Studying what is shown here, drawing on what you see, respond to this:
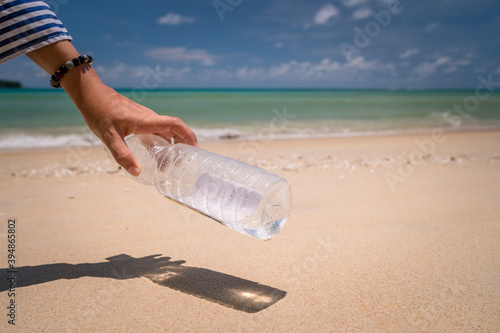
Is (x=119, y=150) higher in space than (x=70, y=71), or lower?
lower

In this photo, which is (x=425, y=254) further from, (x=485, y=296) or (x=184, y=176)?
(x=184, y=176)

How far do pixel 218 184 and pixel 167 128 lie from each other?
483mm

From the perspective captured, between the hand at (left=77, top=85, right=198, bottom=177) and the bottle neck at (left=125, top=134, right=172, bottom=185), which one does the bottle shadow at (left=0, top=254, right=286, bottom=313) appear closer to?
the bottle neck at (left=125, top=134, right=172, bottom=185)

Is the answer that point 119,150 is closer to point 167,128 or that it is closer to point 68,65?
point 167,128

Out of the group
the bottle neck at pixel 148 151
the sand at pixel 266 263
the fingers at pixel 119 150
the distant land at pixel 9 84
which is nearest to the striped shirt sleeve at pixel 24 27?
the fingers at pixel 119 150

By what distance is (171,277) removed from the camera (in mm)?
1727

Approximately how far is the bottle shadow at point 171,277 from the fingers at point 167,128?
67 centimetres

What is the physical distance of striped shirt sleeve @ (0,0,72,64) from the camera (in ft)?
3.95

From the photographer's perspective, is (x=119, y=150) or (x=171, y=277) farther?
(x=171, y=277)

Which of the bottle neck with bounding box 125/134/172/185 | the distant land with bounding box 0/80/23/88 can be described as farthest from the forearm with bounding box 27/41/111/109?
the distant land with bounding box 0/80/23/88

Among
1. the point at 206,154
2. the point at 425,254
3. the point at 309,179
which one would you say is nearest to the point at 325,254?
the point at 425,254

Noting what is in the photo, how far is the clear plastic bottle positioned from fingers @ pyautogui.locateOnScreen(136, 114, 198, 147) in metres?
0.08

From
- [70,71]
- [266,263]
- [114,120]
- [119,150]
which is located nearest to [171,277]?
[266,263]

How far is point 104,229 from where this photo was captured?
7.69 ft
